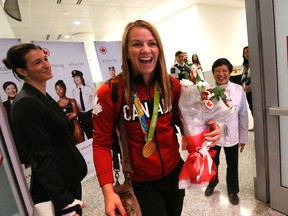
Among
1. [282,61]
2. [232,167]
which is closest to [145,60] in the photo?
[282,61]

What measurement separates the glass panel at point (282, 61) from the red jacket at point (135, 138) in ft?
3.76

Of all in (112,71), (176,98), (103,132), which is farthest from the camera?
(112,71)

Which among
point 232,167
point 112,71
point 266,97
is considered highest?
point 112,71

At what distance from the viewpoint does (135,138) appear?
1152 mm

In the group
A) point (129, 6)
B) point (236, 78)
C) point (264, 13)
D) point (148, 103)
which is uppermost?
point (129, 6)

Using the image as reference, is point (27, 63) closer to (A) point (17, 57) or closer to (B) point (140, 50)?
(A) point (17, 57)

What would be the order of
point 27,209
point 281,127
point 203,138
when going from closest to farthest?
point 27,209 < point 203,138 < point 281,127

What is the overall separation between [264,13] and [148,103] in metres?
1.35

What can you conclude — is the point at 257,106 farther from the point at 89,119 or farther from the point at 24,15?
the point at 24,15

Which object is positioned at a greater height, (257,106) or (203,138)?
(203,138)

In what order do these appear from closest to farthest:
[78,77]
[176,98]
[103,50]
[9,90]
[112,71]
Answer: [176,98] → [9,90] → [78,77] → [103,50] → [112,71]

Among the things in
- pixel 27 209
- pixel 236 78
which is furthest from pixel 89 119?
pixel 236 78

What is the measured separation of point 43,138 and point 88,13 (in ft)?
19.7

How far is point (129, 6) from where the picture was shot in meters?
6.13
